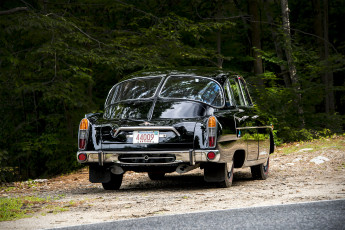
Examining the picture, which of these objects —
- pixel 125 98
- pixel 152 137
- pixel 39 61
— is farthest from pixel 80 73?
pixel 152 137

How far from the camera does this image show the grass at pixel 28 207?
244 inches

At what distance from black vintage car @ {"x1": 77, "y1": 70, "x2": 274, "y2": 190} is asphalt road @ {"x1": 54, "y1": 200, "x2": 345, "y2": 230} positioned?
1971mm

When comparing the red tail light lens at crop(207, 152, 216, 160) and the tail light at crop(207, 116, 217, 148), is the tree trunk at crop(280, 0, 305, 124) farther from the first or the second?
the red tail light lens at crop(207, 152, 216, 160)

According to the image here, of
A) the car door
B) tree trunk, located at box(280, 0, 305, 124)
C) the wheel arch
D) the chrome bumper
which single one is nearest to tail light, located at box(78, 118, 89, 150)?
the chrome bumper

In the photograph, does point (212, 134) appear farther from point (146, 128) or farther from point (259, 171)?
point (259, 171)

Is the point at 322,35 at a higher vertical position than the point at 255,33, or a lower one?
higher

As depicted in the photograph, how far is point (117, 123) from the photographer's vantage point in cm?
801

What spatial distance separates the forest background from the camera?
50.3 feet

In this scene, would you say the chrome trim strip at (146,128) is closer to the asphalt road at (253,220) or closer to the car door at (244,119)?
the car door at (244,119)

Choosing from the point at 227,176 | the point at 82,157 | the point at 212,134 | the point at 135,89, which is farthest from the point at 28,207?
the point at 227,176

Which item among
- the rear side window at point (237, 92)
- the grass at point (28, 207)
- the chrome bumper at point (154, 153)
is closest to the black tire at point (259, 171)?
the rear side window at point (237, 92)

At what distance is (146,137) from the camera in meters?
7.74

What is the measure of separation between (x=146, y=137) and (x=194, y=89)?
4.22ft

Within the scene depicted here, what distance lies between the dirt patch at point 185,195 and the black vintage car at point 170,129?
16.6 inches
